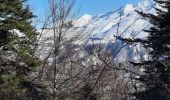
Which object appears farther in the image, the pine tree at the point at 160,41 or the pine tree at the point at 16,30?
the pine tree at the point at 160,41

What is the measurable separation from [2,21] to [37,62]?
3407 millimetres

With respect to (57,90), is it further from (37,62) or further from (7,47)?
(7,47)

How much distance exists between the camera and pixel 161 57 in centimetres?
2608

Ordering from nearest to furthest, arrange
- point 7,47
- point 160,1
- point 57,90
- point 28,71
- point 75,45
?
point 57,90 → point 75,45 → point 28,71 → point 7,47 → point 160,1

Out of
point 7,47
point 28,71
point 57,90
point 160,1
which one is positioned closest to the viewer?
point 57,90

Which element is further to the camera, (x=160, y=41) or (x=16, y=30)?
(x=160, y=41)

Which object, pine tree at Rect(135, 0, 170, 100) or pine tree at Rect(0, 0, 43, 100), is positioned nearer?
pine tree at Rect(0, 0, 43, 100)

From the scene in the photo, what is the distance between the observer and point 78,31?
18062mm

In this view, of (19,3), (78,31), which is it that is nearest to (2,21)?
(19,3)

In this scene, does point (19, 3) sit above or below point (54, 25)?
above

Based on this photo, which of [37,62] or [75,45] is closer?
[75,45]

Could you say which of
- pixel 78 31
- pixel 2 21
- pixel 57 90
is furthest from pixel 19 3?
pixel 57 90

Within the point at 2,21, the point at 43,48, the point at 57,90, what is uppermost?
the point at 2,21

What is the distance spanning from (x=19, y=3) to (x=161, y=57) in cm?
908
